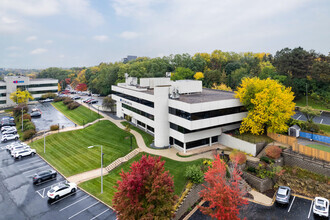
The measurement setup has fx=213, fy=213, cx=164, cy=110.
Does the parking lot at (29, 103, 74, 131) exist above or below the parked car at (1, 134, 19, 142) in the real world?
above

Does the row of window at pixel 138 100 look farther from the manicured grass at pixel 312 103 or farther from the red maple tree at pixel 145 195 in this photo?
the manicured grass at pixel 312 103

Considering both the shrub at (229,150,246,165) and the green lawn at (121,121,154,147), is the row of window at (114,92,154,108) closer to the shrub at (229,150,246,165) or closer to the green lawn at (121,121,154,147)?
the green lawn at (121,121,154,147)

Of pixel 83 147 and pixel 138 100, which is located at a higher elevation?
pixel 138 100

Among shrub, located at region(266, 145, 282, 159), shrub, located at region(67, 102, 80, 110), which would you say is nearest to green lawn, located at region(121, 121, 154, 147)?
shrub, located at region(266, 145, 282, 159)

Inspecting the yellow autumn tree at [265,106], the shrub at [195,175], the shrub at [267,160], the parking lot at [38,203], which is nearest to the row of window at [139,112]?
the shrub at [195,175]

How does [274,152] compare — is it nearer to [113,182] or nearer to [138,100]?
[113,182]

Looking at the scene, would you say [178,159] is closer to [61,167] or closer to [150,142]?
[150,142]

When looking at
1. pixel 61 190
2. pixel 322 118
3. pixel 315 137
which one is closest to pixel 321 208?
pixel 315 137
